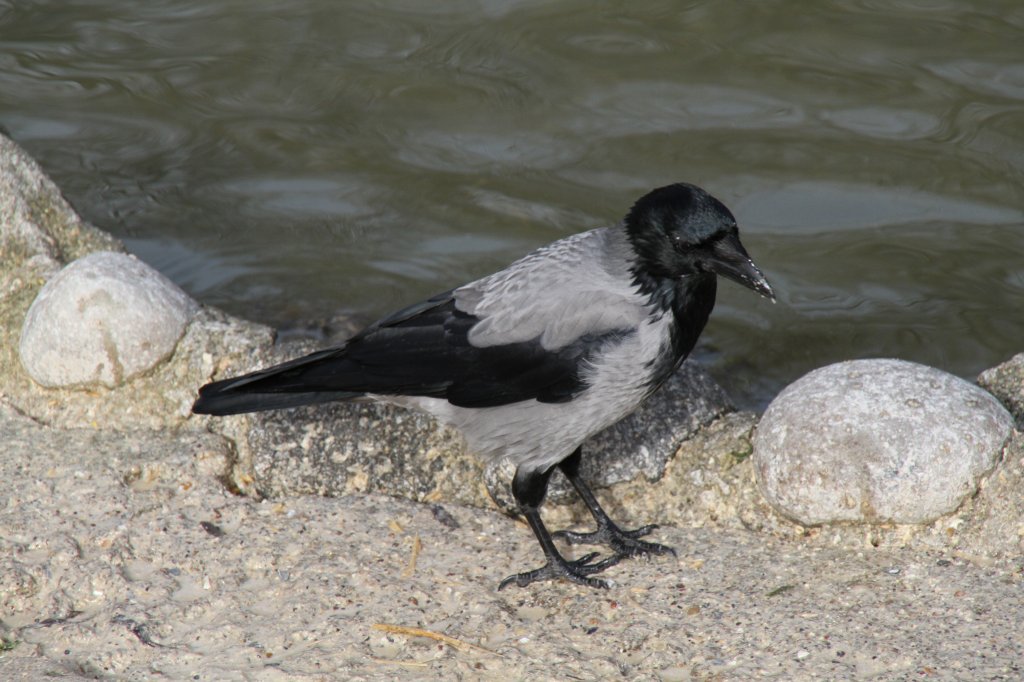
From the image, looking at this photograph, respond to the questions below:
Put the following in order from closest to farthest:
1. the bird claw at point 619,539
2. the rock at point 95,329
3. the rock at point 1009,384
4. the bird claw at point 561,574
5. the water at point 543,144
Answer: the bird claw at point 561,574
the bird claw at point 619,539
the rock at point 1009,384
the rock at point 95,329
the water at point 543,144

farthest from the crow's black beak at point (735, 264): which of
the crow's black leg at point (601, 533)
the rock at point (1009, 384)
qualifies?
the rock at point (1009, 384)

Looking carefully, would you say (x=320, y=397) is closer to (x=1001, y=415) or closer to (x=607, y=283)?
(x=607, y=283)

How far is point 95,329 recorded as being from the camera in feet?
16.3

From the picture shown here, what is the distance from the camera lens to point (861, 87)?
27.5ft

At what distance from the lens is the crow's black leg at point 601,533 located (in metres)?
4.33

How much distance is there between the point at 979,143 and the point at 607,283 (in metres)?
4.60

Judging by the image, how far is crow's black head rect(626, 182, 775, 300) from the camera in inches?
161

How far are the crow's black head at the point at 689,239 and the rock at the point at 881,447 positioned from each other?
53 centimetres

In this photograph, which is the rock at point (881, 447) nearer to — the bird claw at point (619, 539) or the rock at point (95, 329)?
the bird claw at point (619, 539)

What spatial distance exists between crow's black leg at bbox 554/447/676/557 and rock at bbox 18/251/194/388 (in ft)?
5.93

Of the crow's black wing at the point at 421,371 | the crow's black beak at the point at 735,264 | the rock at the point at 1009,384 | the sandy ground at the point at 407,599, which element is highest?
the crow's black beak at the point at 735,264

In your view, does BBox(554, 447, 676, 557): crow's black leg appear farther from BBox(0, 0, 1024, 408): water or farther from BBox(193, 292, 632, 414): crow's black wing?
BBox(0, 0, 1024, 408): water

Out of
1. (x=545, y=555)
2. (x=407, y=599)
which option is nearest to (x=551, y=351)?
(x=545, y=555)

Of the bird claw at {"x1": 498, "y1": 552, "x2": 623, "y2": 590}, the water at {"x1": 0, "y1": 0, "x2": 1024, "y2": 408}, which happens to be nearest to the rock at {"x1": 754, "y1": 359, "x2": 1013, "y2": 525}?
the bird claw at {"x1": 498, "y1": 552, "x2": 623, "y2": 590}
